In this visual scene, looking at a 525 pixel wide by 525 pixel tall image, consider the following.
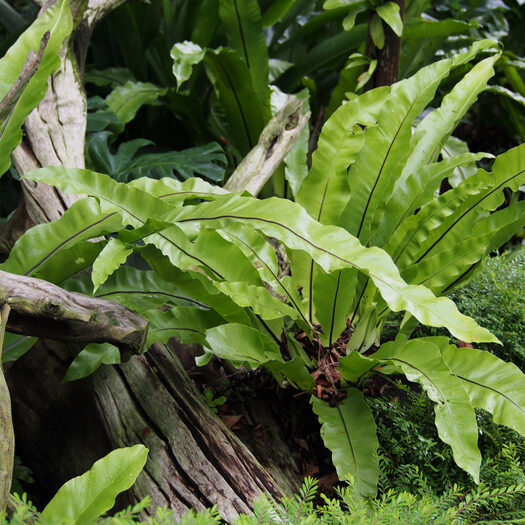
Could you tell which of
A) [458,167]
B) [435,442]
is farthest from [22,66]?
[458,167]

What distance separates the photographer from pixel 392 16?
2.18m

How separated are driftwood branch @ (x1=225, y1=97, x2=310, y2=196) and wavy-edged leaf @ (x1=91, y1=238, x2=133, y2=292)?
787mm

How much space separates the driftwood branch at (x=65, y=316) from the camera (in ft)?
3.42

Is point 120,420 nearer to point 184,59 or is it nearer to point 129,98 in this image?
point 184,59

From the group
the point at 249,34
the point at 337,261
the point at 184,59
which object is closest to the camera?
the point at 337,261

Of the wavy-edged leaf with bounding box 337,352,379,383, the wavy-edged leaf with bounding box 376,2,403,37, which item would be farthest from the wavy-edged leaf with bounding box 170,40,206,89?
the wavy-edged leaf with bounding box 337,352,379,383

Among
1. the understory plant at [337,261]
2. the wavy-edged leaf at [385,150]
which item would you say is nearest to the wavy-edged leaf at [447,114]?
the understory plant at [337,261]

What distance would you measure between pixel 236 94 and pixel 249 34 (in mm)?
364

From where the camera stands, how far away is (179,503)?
3.73 feet

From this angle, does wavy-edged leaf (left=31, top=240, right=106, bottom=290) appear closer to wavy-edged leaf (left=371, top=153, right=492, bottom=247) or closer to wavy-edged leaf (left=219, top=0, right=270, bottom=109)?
wavy-edged leaf (left=371, top=153, right=492, bottom=247)

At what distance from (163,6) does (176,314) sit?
229 centimetres

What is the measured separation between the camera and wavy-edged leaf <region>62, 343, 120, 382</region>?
1.25 m

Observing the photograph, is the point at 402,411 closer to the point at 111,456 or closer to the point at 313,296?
the point at 313,296

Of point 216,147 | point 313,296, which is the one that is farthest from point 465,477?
point 216,147
